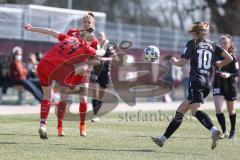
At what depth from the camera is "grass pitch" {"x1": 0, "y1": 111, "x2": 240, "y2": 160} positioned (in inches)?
385

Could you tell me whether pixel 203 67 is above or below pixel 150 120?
above

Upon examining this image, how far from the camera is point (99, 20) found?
27047mm

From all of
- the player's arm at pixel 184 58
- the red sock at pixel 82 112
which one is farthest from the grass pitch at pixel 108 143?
the player's arm at pixel 184 58

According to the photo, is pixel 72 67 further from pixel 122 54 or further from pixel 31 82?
pixel 122 54

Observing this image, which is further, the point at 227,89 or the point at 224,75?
the point at 227,89

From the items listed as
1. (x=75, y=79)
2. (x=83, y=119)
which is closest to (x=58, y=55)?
(x=75, y=79)

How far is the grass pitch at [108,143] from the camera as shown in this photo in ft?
32.1

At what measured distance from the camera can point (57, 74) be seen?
1238 cm

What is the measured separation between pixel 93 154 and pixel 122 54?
573 inches

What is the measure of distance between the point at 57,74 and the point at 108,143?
1.79 metres

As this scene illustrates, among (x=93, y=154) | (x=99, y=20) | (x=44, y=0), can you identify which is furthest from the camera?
(x=44, y=0)

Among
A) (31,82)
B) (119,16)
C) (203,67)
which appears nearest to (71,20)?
(31,82)

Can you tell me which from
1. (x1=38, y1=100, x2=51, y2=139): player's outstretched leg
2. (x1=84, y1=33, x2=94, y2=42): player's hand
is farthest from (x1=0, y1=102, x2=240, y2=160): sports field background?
(x1=84, y1=33, x2=94, y2=42): player's hand

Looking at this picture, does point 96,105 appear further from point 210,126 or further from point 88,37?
point 210,126
